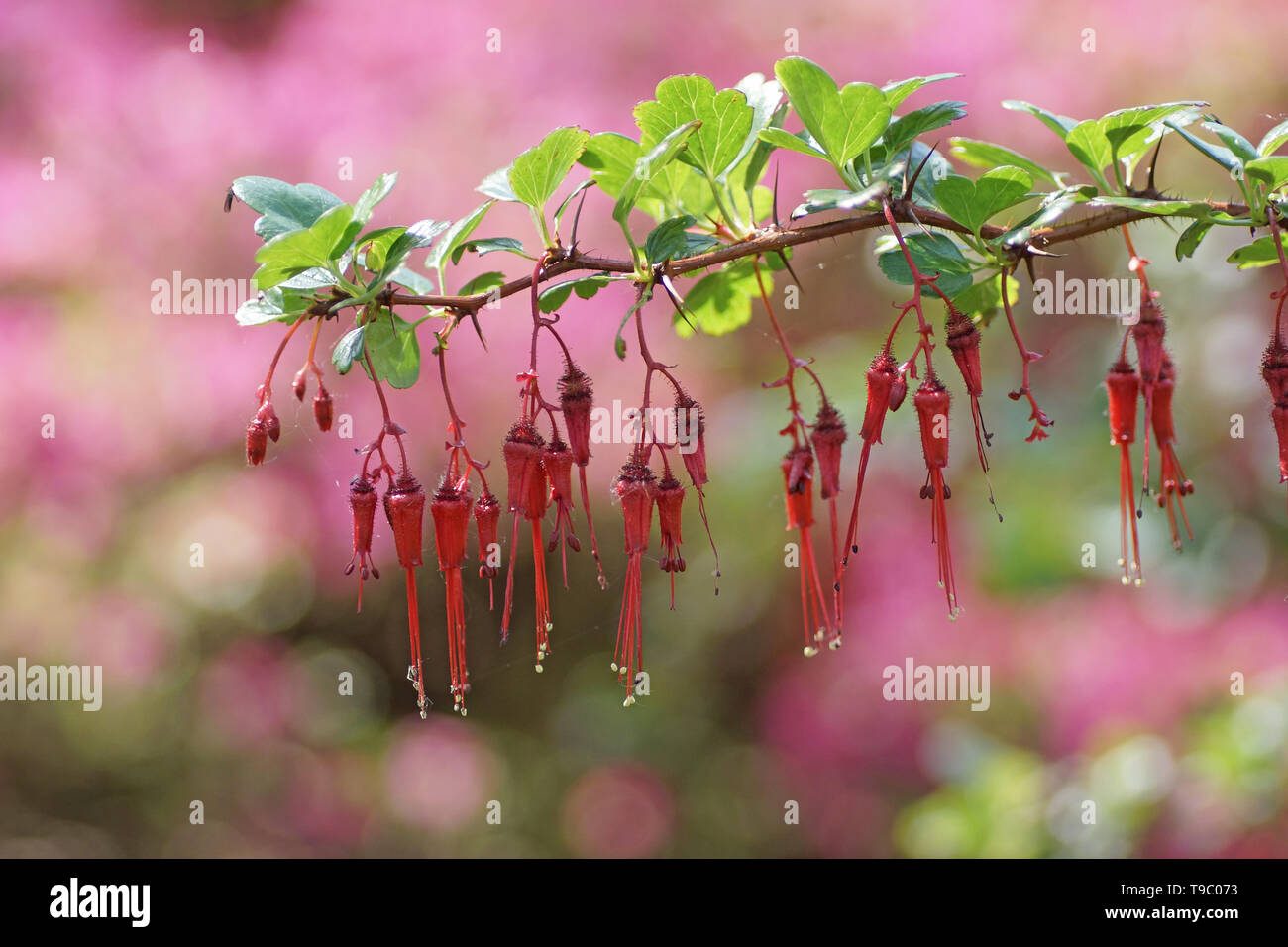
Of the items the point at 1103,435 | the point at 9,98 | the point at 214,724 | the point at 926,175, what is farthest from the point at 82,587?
the point at 1103,435

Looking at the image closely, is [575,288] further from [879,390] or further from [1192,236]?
[1192,236]

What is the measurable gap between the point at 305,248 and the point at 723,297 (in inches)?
14.2

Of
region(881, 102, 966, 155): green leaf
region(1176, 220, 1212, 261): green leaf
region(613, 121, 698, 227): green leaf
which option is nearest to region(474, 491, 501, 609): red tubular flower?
region(613, 121, 698, 227): green leaf

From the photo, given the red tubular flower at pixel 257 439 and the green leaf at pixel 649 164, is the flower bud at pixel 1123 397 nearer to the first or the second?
the green leaf at pixel 649 164

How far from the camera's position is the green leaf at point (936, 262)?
1.97ft

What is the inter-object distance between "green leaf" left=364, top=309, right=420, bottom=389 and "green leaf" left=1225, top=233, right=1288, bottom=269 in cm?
55

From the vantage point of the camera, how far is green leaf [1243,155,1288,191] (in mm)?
532

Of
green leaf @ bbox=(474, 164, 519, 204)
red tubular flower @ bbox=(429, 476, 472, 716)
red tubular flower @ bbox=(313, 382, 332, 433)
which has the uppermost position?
green leaf @ bbox=(474, 164, 519, 204)

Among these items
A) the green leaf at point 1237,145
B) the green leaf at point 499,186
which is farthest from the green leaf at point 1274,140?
the green leaf at point 499,186

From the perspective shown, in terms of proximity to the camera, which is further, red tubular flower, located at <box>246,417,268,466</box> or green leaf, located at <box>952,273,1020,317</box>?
green leaf, located at <box>952,273,1020,317</box>

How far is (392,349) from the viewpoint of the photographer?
2.15 feet

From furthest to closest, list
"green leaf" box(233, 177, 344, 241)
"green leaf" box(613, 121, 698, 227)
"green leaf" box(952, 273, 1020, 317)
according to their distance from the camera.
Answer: "green leaf" box(952, 273, 1020, 317) < "green leaf" box(233, 177, 344, 241) < "green leaf" box(613, 121, 698, 227)

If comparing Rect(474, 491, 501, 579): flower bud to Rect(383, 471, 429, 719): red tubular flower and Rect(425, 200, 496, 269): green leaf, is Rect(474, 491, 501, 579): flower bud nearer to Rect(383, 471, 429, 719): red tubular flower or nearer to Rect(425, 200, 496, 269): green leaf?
Rect(383, 471, 429, 719): red tubular flower

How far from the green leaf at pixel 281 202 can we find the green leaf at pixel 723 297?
10.8 inches
